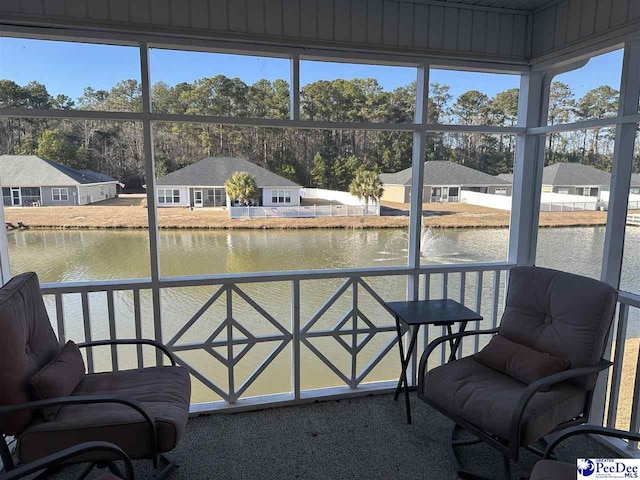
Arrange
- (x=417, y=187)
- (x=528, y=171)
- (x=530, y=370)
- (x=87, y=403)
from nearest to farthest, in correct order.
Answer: (x=87, y=403)
(x=530, y=370)
(x=417, y=187)
(x=528, y=171)

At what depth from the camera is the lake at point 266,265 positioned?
256 cm

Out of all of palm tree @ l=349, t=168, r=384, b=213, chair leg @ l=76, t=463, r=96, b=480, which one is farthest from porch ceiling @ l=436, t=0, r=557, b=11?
chair leg @ l=76, t=463, r=96, b=480

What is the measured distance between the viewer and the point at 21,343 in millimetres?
1770

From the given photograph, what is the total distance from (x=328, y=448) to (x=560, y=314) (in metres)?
1.54

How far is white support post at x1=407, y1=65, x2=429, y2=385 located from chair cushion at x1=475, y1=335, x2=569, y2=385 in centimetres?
74

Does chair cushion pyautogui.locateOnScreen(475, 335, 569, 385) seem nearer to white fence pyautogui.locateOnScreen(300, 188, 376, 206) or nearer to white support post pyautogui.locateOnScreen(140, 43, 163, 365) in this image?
white fence pyautogui.locateOnScreen(300, 188, 376, 206)

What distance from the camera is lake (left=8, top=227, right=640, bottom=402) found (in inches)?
101

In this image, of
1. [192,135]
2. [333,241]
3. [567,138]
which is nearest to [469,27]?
[567,138]

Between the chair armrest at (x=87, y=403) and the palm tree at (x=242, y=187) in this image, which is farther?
the palm tree at (x=242, y=187)

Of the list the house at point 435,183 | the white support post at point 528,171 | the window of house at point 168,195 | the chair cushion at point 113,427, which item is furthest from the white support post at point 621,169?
the window of house at point 168,195

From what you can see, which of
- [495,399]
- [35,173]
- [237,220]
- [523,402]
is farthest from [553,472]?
[35,173]

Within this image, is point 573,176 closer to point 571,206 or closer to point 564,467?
point 571,206

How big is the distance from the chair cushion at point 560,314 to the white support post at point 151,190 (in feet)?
7.30

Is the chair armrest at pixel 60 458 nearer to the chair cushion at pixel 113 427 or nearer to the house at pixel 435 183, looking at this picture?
the chair cushion at pixel 113 427
